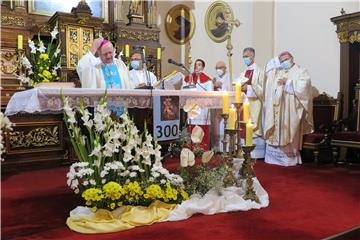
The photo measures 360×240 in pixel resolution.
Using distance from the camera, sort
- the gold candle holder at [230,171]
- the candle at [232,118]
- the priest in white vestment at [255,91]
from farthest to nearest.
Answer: the priest in white vestment at [255,91], the gold candle holder at [230,171], the candle at [232,118]

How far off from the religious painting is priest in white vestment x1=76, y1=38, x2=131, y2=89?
106cm

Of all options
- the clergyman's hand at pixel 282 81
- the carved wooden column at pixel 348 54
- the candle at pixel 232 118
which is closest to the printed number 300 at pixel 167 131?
the candle at pixel 232 118

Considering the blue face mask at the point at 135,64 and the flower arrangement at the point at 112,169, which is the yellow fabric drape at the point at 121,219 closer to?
the flower arrangement at the point at 112,169

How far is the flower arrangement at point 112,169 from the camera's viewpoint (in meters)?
2.91

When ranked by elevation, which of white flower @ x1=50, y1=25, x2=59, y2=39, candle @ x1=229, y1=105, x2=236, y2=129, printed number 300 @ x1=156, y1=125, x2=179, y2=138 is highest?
white flower @ x1=50, y1=25, x2=59, y2=39

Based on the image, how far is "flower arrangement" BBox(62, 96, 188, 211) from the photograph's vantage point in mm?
2912

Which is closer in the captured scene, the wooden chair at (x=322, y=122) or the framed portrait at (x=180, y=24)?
the wooden chair at (x=322, y=122)

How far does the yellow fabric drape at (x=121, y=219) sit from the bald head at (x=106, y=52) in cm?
235

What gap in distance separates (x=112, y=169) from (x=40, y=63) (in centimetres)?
366

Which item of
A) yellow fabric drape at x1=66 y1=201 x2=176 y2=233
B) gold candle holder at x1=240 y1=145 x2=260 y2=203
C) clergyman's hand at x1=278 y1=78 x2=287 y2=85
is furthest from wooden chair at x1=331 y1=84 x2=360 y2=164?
yellow fabric drape at x1=66 y1=201 x2=176 y2=233

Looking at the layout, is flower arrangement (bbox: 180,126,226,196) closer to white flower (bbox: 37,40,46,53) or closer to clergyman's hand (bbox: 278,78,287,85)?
clergyman's hand (bbox: 278,78,287,85)

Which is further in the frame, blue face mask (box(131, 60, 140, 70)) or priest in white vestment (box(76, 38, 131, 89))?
blue face mask (box(131, 60, 140, 70))

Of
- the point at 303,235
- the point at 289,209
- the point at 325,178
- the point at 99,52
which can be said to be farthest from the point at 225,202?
the point at 99,52

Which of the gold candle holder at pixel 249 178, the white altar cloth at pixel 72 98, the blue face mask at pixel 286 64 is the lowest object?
the gold candle holder at pixel 249 178
